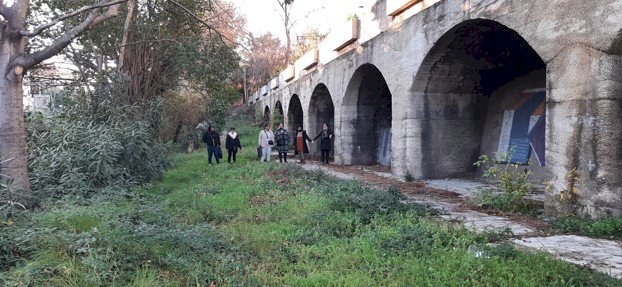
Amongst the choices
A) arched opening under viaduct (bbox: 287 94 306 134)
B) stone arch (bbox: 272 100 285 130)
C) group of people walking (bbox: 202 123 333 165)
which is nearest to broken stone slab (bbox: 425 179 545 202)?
group of people walking (bbox: 202 123 333 165)

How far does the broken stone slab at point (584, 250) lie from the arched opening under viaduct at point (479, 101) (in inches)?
167

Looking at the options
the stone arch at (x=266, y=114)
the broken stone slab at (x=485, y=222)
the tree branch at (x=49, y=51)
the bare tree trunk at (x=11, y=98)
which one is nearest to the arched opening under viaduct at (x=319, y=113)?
the stone arch at (x=266, y=114)

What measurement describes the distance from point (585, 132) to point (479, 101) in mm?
4961

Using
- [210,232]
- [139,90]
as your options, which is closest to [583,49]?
[210,232]

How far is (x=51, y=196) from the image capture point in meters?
6.89

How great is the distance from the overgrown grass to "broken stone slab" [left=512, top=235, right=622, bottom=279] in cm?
28

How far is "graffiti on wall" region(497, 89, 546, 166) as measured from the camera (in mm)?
8797

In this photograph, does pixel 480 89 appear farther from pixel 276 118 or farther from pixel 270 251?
pixel 276 118

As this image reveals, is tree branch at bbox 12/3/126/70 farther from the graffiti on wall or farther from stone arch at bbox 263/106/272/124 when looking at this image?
stone arch at bbox 263/106/272/124

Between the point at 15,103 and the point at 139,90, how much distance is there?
6.77 m

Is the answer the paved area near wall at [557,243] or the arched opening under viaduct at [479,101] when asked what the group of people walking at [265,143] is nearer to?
the arched opening under viaduct at [479,101]

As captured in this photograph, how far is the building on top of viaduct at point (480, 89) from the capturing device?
525 cm

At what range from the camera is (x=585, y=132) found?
5.37 meters

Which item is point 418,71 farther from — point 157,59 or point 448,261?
point 157,59
